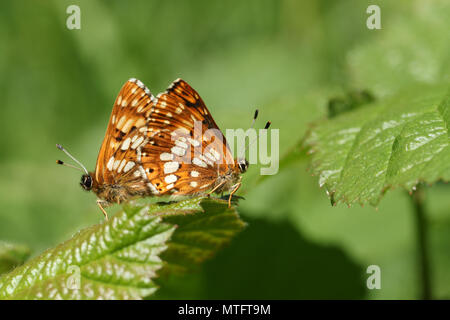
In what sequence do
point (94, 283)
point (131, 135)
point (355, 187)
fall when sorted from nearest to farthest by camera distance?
point (94, 283)
point (355, 187)
point (131, 135)

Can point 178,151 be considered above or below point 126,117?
below

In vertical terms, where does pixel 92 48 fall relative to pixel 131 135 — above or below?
above

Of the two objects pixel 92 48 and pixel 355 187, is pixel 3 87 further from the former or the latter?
pixel 355 187

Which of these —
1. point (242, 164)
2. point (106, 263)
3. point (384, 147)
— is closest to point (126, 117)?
point (242, 164)

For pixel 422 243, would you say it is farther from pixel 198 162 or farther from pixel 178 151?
pixel 178 151

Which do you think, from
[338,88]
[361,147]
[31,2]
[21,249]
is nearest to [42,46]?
[31,2]

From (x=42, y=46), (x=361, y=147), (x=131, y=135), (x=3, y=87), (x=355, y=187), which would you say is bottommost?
(x=355, y=187)
